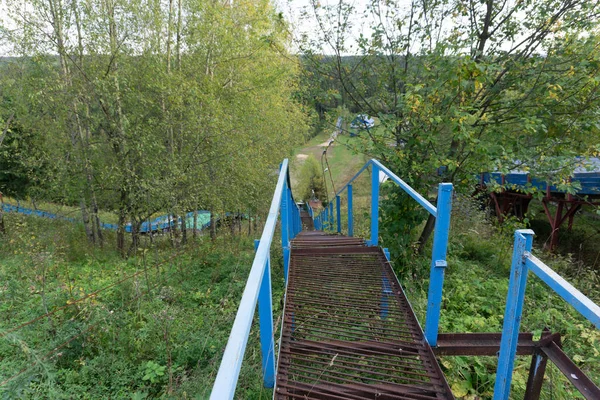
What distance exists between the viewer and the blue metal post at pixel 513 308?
1.12 m

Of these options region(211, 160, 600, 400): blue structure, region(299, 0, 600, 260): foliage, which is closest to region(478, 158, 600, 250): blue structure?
region(299, 0, 600, 260): foliage

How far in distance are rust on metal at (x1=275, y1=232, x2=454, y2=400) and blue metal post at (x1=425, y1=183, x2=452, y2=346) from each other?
0.14 meters

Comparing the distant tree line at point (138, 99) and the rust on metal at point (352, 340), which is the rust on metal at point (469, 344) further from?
the distant tree line at point (138, 99)

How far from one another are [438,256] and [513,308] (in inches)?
25.3

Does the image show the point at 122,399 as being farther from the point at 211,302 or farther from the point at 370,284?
the point at 370,284

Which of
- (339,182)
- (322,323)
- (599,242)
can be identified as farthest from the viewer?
(339,182)

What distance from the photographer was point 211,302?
160 inches

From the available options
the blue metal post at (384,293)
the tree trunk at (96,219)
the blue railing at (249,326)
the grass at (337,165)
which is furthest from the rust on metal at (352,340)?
the grass at (337,165)

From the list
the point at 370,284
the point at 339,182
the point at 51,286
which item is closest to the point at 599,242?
the point at 370,284

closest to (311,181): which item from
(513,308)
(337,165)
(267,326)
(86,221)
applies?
(337,165)

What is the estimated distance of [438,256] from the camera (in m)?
1.81

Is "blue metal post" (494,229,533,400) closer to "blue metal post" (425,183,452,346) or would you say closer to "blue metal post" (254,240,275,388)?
"blue metal post" (425,183,452,346)

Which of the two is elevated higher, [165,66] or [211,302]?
[165,66]

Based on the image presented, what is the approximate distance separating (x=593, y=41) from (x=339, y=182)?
2459 centimetres
